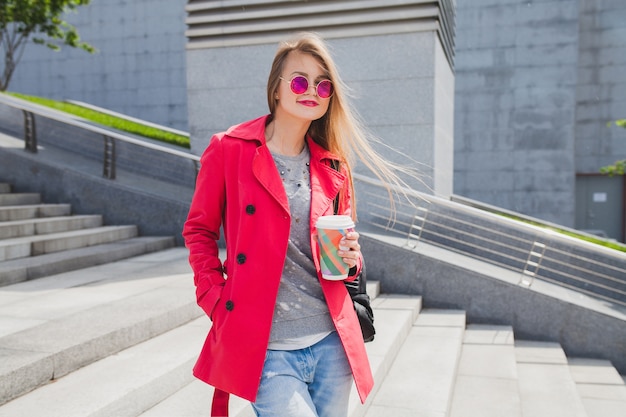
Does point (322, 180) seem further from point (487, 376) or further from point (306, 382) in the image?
point (487, 376)

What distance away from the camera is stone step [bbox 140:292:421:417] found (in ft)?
11.6

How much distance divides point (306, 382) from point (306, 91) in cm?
107

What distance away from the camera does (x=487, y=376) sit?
5.26 m

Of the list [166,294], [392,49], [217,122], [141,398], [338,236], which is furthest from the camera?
[217,122]

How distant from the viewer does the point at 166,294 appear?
5266mm

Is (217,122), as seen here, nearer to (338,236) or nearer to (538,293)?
(538,293)

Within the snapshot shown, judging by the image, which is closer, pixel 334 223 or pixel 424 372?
pixel 334 223

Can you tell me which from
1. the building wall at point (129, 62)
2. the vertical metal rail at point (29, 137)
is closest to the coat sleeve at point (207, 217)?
the vertical metal rail at point (29, 137)

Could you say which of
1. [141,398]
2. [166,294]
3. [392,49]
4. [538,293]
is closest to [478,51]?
[392,49]

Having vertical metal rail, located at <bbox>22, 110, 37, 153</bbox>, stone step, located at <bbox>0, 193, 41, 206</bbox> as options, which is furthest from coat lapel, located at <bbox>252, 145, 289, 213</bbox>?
vertical metal rail, located at <bbox>22, 110, 37, 153</bbox>

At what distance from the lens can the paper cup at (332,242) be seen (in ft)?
6.41

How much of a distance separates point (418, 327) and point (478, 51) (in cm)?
1323

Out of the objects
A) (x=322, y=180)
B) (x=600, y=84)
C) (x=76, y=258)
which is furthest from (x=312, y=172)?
(x=600, y=84)

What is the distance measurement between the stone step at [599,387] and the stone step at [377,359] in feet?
5.71
